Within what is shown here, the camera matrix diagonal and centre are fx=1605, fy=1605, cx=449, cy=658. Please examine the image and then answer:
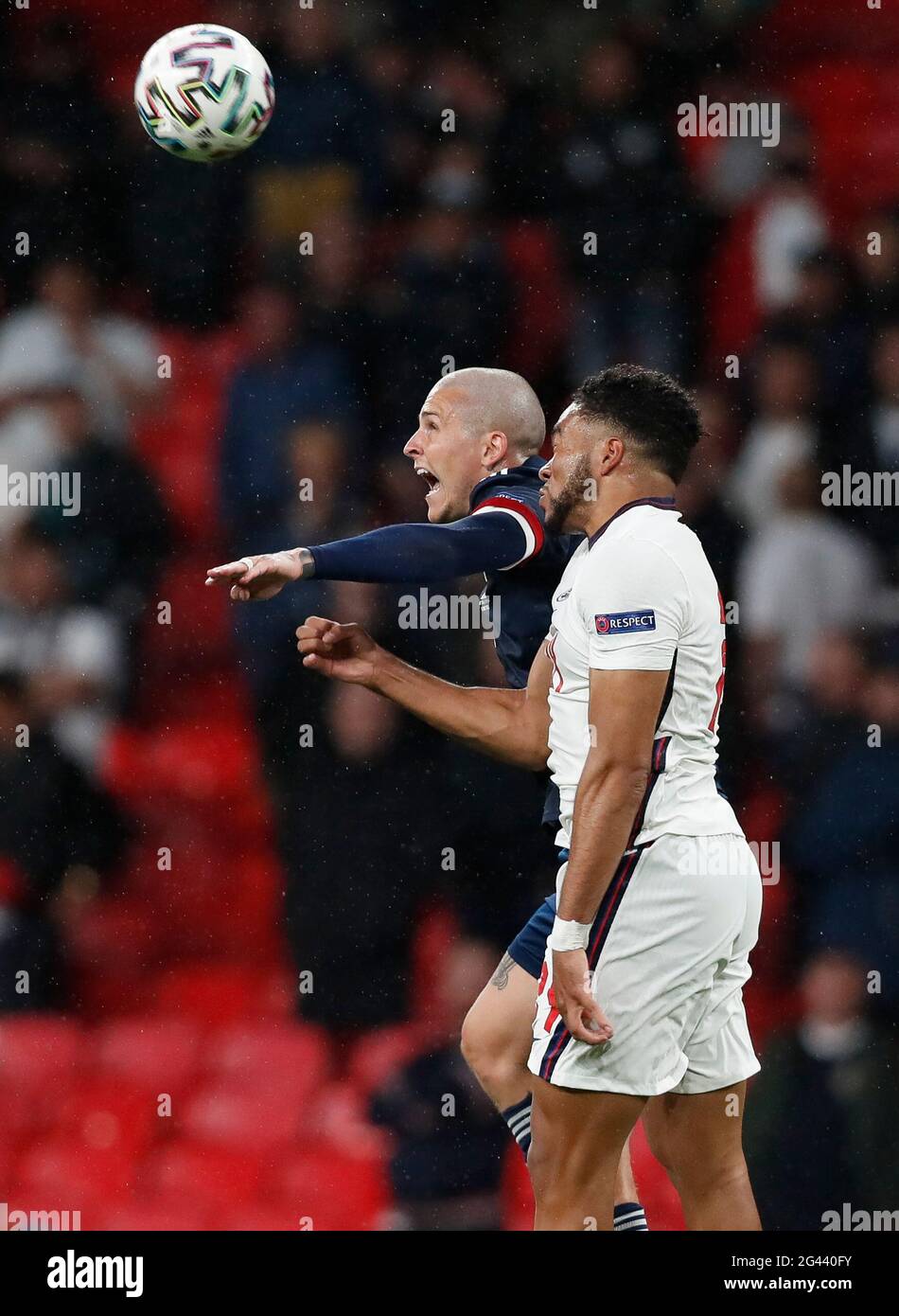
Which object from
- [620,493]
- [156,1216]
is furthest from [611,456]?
[156,1216]

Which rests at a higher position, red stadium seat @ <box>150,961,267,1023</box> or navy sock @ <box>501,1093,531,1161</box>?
red stadium seat @ <box>150,961,267,1023</box>

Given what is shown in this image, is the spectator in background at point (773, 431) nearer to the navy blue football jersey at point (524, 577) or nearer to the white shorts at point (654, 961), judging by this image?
the navy blue football jersey at point (524, 577)

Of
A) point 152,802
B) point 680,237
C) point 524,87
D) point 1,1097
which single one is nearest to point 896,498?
point 680,237

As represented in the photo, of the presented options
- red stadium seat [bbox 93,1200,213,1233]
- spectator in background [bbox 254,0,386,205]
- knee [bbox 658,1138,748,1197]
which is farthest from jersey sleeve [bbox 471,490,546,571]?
spectator in background [bbox 254,0,386,205]

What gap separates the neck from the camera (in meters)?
2.46

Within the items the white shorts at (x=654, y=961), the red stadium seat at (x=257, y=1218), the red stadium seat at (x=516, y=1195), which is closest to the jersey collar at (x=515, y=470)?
the white shorts at (x=654, y=961)

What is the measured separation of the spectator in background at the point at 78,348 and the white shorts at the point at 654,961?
2334 mm

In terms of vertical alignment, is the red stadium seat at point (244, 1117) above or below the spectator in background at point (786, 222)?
below

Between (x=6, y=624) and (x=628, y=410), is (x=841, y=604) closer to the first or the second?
(x=628, y=410)

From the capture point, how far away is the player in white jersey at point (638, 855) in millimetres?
2260

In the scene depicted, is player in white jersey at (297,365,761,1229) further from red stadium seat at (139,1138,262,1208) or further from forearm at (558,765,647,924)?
red stadium seat at (139,1138,262,1208)

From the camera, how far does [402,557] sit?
2.52 m

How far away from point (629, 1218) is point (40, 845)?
1881 mm

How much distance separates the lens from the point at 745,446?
4.01 meters
